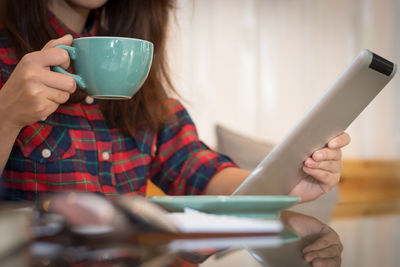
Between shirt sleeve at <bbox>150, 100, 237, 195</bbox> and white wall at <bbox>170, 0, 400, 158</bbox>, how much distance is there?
41.8 inches

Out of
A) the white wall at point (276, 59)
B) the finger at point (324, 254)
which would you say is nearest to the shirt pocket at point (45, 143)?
the finger at point (324, 254)

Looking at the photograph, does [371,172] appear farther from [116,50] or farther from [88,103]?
[116,50]

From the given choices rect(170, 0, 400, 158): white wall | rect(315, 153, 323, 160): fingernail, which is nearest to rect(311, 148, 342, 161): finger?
rect(315, 153, 323, 160): fingernail

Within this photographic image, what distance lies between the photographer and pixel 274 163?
30.5 inches

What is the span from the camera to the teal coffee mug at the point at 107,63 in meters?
0.71

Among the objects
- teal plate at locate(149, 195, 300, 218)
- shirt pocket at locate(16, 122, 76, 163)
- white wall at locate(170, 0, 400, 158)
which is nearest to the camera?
teal plate at locate(149, 195, 300, 218)

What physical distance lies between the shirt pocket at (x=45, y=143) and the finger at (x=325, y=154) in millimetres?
551

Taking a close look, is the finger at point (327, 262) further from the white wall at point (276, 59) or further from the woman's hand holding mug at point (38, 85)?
the white wall at point (276, 59)

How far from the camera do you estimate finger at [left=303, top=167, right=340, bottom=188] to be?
874 mm

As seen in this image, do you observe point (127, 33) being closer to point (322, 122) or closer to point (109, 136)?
point (109, 136)

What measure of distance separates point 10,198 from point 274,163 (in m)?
0.61

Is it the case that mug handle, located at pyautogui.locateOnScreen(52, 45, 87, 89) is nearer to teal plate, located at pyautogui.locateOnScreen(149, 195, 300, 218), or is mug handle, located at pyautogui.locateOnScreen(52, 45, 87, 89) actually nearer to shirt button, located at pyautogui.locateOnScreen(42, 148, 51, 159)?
teal plate, located at pyautogui.locateOnScreen(149, 195, 300, 218)

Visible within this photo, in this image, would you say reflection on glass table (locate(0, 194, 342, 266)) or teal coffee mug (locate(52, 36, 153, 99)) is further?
teal coffee mug (locate(52, 36, 153, 99))

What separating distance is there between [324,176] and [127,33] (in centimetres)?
67
